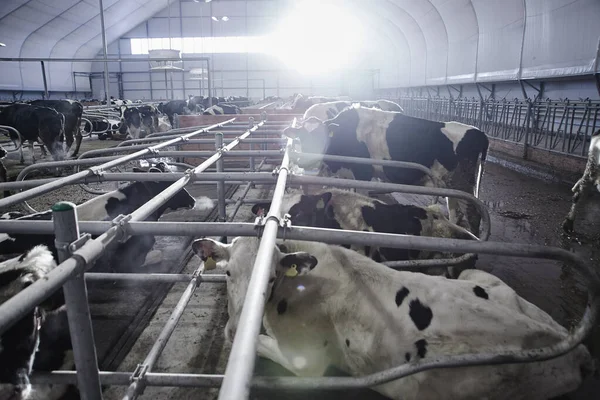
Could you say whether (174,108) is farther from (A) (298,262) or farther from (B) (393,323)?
(B) (393,323)

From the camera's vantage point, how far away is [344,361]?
8.27 ft

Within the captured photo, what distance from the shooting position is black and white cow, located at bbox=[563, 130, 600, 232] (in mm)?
5773

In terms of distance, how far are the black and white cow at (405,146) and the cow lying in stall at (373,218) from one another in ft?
3.72

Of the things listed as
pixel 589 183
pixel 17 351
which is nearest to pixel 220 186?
pixel 17 351

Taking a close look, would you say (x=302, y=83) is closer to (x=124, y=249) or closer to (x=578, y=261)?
(x=124, y=249)

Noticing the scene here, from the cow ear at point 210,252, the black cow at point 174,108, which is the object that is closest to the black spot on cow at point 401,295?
the cow ear at point 210,252

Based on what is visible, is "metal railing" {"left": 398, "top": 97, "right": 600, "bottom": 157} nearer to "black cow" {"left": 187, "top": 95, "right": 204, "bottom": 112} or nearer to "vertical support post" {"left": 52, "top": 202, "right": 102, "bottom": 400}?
"vertical support post" {"left": 52, "top": 202, "right": 102, "bottom": 400}

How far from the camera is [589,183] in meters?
5.95

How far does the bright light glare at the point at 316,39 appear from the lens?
108ft

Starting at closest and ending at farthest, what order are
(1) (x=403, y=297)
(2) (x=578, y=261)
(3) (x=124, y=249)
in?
(2) (x=578, y=261) → (1) (x=403, y=297) → (3) (x=124, y=249)

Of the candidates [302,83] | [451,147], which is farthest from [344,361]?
[302,83]

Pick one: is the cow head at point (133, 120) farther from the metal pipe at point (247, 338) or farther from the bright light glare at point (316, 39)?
the bright light glare at point (316, 39)

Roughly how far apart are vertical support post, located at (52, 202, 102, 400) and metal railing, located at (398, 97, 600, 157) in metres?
9.94

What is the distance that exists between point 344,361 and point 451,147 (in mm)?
4184
